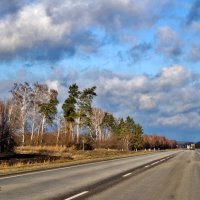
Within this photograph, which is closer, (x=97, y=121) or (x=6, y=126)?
(x=6, y=126)

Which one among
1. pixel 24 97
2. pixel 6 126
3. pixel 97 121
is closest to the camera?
pixel 6 126

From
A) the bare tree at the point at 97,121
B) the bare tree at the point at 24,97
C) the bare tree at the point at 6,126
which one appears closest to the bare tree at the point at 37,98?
the bare tree at the point at 24,97

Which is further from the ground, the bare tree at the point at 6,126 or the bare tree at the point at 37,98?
the bare tree at the point at 37,98

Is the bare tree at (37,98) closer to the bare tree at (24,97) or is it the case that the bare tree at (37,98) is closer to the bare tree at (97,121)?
the bare tree at (24,97)

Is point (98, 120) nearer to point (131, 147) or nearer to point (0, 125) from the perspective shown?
point (131, 147)

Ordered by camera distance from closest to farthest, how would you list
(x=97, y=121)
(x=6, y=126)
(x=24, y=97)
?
1. (x=6, y=126)
2. (x=24, y=97)
3. (x=97, y=121)

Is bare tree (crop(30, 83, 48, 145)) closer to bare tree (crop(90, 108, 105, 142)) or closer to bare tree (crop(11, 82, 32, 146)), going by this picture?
bare tree (crop(11, 82, 32, 146))

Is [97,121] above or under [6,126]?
above

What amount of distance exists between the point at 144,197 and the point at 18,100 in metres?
69.8

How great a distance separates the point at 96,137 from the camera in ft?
441

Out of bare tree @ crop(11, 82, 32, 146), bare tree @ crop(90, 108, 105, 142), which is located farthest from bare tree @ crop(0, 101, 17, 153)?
bare tree @ crop(90, 108, 105, 142)

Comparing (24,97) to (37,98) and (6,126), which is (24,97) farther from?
(6,126)

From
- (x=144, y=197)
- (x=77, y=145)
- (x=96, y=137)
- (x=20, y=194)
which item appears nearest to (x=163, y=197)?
(x=144, y=197)

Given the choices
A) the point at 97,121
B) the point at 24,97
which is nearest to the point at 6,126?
the point at 24,97
